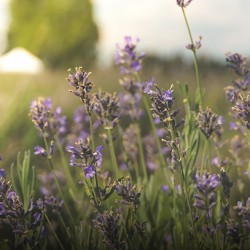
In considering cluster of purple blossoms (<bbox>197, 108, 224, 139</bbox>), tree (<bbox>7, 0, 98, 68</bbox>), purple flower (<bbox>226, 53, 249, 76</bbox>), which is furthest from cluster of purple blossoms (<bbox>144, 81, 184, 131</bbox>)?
tree (<bbox>7, 0, 98, 68</bbox>)

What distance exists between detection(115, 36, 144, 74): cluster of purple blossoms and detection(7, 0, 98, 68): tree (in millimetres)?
15802

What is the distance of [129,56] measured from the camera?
9.37 ft

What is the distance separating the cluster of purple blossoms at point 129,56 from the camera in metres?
2.80

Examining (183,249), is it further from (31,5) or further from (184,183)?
(31,5)

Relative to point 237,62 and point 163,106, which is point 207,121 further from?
point 237,62

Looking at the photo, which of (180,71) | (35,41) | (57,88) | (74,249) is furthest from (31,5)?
(74,249)

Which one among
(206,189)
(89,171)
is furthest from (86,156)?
(206,189)

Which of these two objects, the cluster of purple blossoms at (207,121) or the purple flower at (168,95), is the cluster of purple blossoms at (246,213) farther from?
the purple flower at (168,95)

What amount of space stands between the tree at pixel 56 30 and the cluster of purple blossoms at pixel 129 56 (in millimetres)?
15802

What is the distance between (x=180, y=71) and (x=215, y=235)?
11.9m

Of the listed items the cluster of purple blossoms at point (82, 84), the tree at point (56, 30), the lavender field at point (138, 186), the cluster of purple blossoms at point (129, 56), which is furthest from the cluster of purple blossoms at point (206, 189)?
the tree at point (56, 30)

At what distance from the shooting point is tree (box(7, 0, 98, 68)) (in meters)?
19.2

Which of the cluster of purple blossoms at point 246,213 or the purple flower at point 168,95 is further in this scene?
the cluster of purple blossoms at point 246,213

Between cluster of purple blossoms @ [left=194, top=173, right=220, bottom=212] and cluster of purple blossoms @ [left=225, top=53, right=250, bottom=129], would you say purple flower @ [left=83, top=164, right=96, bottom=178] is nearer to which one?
cluster of purple blossoms @ [left=194, top=173, right=220, bottom=212]
